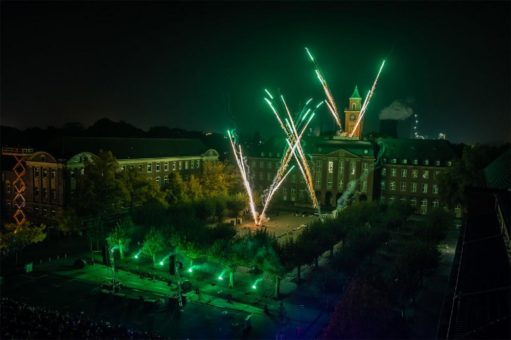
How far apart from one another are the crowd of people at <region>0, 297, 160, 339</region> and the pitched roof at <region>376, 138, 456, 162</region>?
59436mm

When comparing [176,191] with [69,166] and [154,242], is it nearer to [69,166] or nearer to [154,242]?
[69,166]

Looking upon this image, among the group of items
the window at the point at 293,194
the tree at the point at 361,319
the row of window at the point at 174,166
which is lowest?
the tree at the point at 361,319

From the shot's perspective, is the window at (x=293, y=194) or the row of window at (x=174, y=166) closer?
the row of window at (x=174, y=166)

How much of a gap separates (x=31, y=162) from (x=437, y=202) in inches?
2450

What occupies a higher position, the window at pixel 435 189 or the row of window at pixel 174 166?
the row of window at pixel 174 166

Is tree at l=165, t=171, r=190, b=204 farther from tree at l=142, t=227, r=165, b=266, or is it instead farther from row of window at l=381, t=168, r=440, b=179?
row of window at l=381, t=168, r=440, b=179

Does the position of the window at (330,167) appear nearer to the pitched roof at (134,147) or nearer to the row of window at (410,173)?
the row of window at (410,173)

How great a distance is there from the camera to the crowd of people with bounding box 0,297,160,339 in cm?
2136

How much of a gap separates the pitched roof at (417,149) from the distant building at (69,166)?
35.2 meters

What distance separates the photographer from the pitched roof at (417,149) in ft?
231

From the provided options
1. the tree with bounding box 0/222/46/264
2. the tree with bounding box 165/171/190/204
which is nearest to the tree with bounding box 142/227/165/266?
the tree with bounding box 0/222/46/264

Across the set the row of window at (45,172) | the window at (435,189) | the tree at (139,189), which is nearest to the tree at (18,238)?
the tree at (139,189)

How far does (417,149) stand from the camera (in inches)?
2864

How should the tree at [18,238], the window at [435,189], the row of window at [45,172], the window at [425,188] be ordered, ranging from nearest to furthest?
the tree at [18,238] < the row of window at [45,172] < the window at [435,189] < the window at [425,188]
